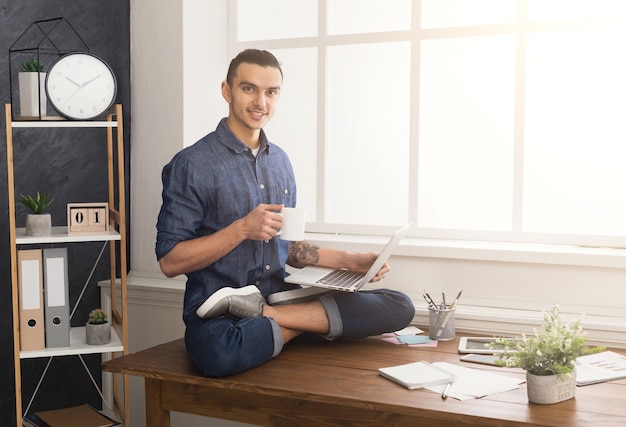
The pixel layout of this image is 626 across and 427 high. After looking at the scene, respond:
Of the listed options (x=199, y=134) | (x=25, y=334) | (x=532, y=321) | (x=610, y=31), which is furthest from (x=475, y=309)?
(x=25, y=334)

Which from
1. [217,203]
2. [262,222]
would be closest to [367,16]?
[217,203]

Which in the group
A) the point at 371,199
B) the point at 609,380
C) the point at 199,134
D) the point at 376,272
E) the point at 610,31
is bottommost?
the point at 609,380

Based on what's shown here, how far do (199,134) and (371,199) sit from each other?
78 cm

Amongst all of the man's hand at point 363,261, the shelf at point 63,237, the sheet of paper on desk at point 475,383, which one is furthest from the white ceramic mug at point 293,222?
the shelf at point 63,237

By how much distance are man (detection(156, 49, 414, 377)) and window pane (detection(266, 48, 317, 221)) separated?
2.13ft

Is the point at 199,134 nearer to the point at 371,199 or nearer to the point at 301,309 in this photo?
the point at 371,199

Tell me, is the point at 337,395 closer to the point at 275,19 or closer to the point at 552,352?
the point at 552,352

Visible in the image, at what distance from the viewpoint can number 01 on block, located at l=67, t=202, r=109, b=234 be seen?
302 cm

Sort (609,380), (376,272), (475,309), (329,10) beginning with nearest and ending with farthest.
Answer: (609,380) < (376,272) < (475,309) < (329,10)

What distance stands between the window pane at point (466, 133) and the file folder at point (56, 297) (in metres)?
1.41

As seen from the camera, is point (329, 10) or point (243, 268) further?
point (329, 10)

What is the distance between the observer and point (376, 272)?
2.76 meters

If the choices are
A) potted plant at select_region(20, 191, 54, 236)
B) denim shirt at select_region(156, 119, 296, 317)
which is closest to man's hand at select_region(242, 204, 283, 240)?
denim shirt at select_region(156, 119, 296, 317)

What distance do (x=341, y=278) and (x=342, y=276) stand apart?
0.04m
